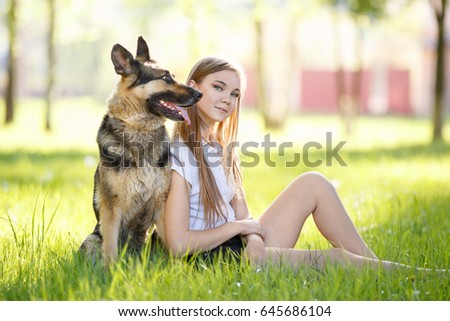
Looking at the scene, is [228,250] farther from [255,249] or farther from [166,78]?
[166,78]

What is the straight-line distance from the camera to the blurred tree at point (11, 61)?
17453 millimetres

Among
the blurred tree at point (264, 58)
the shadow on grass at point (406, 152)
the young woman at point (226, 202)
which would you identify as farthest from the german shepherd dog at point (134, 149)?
the blurred tree at point (264, 58)

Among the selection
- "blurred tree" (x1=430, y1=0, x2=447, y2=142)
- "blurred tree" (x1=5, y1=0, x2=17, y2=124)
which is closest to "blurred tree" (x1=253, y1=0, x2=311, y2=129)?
"blurred tree" (x1=430, y1=0, x2=447, y2=142)

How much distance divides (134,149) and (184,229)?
0.60m

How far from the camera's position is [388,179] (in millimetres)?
8781

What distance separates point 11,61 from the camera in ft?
63.3

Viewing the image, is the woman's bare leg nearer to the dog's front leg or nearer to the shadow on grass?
the dog's front leg

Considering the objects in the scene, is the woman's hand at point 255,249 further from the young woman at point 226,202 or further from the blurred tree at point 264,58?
the blurred tree at point 264,58

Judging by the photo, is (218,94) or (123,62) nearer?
(123,62)

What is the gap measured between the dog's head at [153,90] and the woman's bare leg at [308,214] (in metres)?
0.92

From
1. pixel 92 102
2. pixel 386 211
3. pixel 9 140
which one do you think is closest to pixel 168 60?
pixel 92 102

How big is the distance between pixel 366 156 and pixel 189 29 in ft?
30.5

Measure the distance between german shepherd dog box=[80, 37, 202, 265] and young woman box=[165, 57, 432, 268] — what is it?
13 cm

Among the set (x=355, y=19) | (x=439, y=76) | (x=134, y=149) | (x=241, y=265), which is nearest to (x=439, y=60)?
(x=439, y=76)
